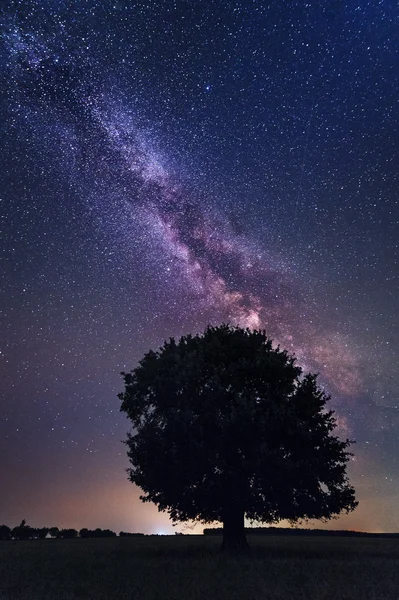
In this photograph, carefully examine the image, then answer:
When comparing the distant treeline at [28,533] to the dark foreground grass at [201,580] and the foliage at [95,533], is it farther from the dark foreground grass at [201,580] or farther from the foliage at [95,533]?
the dark foreground grass at [201,580]

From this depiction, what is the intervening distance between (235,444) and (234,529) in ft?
16.7

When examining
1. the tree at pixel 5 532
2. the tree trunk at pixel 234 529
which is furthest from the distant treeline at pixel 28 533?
the tree trunk at pixel 234 529

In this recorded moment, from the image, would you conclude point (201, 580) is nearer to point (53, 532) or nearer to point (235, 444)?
point (235, 444)

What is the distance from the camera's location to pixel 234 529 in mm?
27172

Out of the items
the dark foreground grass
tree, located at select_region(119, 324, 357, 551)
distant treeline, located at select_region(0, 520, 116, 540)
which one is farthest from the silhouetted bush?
the dark foreground grass

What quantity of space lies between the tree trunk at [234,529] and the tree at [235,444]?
5 centimetres

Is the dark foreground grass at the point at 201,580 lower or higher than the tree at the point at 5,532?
lower

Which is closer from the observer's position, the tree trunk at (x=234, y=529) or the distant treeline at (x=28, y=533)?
the tree trunk at (x=234, y=529)

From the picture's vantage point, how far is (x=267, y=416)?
2586 centimetres

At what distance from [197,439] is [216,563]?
7021mm

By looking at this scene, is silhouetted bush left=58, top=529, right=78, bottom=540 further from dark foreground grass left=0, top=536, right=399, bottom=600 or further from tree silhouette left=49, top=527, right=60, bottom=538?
dark foreground grass left=0, top=536, right=399, bottom=600

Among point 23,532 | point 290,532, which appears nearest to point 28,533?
point 23,532

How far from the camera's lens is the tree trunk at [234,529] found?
27.0 metres

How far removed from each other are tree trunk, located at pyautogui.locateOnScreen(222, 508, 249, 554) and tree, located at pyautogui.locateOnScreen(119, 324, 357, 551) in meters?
0.05
